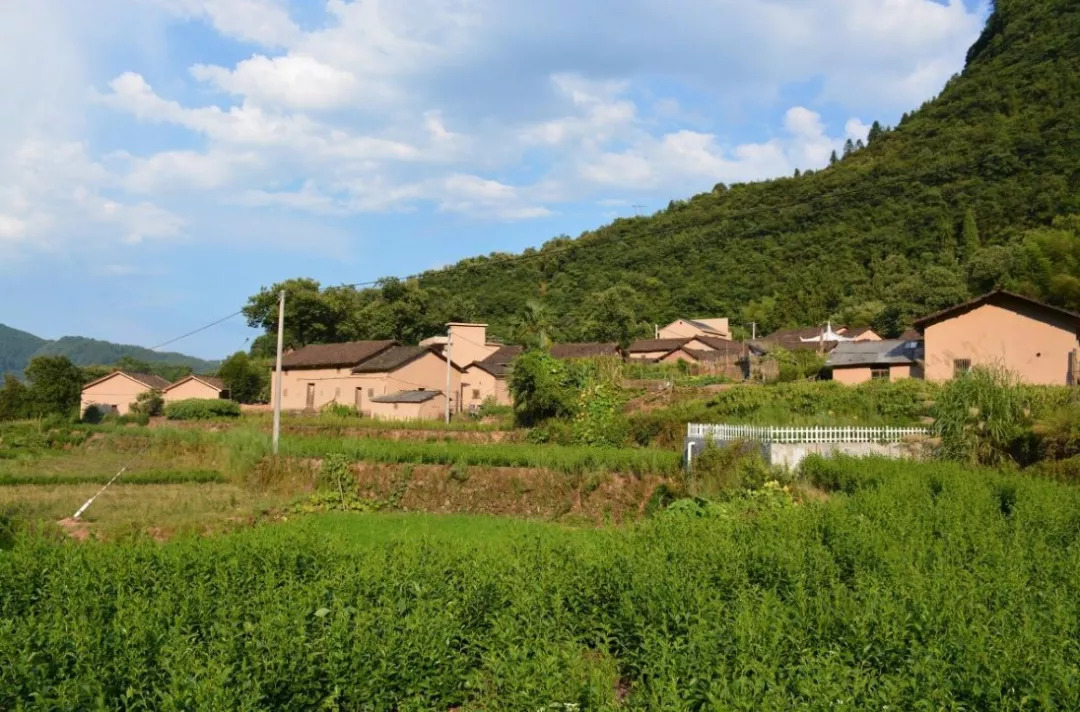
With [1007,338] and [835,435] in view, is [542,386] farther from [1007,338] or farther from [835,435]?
[1007,338]

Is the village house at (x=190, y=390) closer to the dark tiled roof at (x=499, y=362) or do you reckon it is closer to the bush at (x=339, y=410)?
the bush at (x=339, y=410)

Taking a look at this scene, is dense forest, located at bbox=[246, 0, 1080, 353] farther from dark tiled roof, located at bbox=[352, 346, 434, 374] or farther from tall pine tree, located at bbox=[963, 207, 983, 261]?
dark tiled roof, located at bbox=[352, 346, 434, 374]

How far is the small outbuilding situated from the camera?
3931cm

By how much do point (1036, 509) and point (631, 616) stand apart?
6785 mm

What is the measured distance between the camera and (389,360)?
43781mm

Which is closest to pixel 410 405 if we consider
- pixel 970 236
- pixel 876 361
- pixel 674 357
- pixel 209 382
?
pixel 209 382

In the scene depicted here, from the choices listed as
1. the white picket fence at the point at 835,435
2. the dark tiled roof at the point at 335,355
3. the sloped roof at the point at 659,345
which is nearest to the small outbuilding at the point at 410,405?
the dark tiled roof at the point at 335,355

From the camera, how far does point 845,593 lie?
645cm

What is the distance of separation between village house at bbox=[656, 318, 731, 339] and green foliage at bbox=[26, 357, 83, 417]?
151 feet

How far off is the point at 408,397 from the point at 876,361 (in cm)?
2259

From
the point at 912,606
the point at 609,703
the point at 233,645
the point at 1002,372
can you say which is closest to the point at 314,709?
the point at 233,645

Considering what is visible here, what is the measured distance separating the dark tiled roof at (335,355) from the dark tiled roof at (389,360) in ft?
1.62

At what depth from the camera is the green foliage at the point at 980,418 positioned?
51.5ft

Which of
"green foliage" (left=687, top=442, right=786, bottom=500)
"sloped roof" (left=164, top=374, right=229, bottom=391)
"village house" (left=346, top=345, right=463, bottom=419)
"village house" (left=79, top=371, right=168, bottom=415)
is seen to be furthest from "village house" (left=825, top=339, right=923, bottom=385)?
"village house" (left=79, top=371, right=168, bottom=415)
